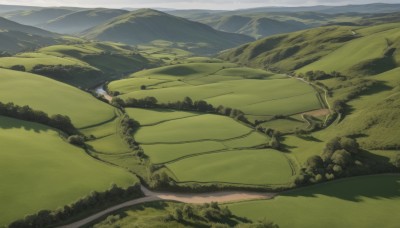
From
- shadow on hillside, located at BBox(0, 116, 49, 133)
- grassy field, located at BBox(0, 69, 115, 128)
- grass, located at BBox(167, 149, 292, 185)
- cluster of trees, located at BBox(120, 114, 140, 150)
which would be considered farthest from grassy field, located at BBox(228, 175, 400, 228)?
grassy field, located at BBox(0, 69, 115, 128)

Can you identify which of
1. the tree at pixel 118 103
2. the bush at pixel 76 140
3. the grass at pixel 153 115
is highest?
the tree at pixel 118 103

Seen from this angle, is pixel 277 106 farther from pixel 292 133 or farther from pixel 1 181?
pixel 1 181

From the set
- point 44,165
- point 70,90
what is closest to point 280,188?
point 44,165

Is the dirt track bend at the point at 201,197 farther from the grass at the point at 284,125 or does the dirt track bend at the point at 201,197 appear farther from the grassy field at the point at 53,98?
the grassy field at the point at 53,98

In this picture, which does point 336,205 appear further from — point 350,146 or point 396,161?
point 396,161

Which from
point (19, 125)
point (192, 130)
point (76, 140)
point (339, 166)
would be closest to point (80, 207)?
point (76, 140)

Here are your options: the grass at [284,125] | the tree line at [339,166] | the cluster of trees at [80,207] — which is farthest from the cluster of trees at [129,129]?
the tree line at [339,166]
